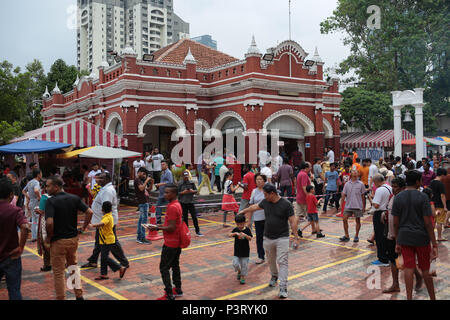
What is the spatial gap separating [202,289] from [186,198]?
3.95 m

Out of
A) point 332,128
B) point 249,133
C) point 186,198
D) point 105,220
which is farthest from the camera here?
point 332,128

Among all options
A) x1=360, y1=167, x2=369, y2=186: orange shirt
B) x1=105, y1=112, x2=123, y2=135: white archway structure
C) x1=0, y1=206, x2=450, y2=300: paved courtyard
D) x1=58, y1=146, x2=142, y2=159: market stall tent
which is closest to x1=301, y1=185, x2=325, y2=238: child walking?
x1=0, y1=206, x2=450, y2=300: paved courtyard

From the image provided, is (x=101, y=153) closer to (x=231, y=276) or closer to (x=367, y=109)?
(x=231, y=276)

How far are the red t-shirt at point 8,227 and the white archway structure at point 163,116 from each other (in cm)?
1597

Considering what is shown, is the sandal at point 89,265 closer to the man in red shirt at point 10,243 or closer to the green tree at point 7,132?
the man in red shirt at point 10,243

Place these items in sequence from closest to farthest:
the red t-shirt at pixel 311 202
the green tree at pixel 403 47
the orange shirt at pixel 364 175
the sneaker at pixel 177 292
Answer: the sneaker at pixel 177 292, the red t-shirt at pixel 311 202, the orange shirt at pixel 364 175, the green tree at pixel 403 47

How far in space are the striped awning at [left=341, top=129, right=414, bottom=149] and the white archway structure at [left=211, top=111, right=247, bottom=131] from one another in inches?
511

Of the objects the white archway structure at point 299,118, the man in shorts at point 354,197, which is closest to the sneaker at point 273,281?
the man in shorts at point 354,197

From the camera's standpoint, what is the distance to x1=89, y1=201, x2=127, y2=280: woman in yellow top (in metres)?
6.59

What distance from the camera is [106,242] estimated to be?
6.63m

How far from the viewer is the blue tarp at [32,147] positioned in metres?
13.6

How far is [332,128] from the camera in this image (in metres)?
28.1
